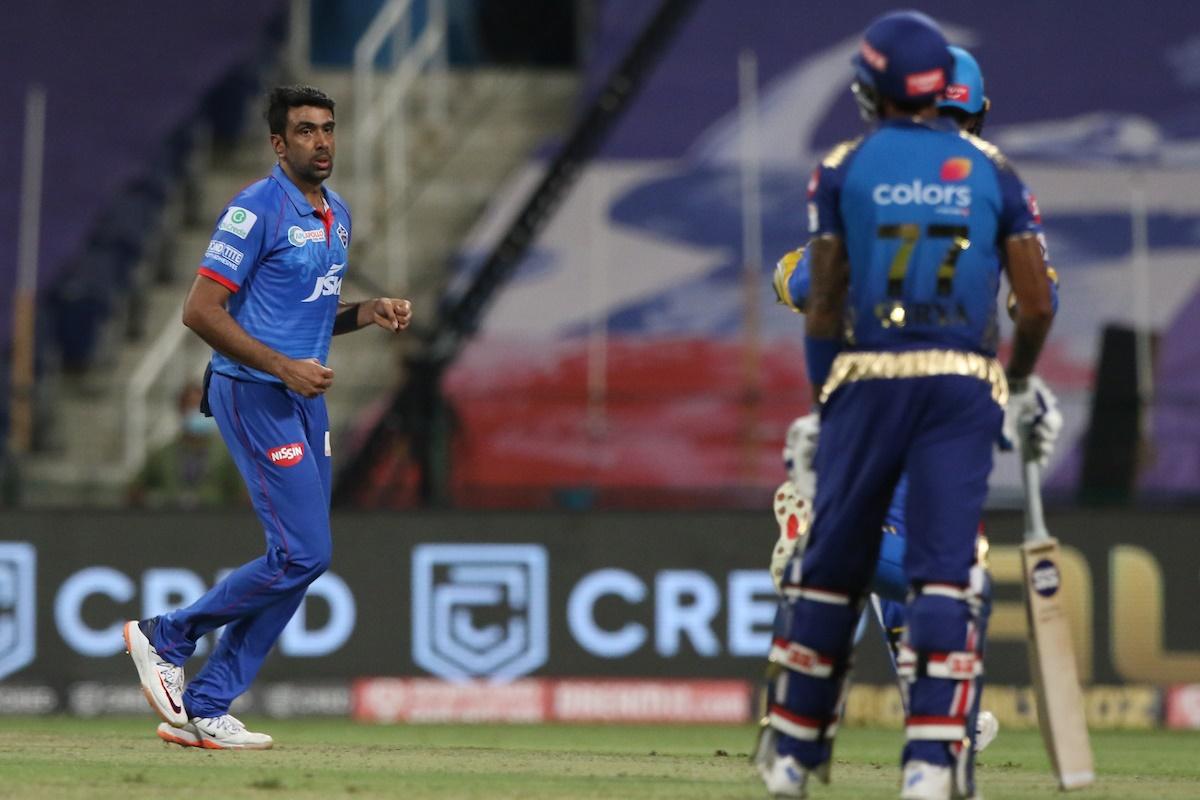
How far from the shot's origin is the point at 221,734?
7641 mm

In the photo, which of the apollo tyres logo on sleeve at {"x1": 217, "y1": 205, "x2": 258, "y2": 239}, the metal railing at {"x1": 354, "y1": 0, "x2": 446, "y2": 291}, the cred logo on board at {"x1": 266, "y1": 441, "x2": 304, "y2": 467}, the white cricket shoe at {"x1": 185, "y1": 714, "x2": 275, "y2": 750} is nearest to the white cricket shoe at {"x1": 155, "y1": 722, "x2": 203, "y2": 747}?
the white cricket shoe at {"x1": 185, "y1": 714, "x2": 275, "y2": 750}

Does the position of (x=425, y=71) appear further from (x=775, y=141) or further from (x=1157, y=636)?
(x=1157, y=636)

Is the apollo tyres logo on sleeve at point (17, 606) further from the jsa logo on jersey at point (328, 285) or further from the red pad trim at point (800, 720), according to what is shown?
the red pad trim at point (800, 720)

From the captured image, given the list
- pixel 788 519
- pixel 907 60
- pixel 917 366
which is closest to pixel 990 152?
pixel 907 60

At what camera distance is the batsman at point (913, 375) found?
5832mm

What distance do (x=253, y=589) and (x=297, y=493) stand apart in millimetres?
367

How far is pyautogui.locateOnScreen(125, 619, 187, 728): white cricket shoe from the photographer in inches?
300

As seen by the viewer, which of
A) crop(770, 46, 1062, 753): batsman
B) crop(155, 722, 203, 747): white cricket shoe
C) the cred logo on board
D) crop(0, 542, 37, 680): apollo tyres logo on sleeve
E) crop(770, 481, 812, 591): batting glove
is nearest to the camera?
crop(770, 46, 1062, 753): batsman

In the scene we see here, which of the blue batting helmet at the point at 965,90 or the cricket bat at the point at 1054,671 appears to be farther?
the blue batting helmet at the point at 965,90

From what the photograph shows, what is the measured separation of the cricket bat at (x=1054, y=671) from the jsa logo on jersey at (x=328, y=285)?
2.77 metres

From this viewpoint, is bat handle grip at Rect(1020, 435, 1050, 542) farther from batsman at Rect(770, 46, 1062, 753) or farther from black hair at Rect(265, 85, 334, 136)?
black hair at Rect(265, 85, 334, 136)

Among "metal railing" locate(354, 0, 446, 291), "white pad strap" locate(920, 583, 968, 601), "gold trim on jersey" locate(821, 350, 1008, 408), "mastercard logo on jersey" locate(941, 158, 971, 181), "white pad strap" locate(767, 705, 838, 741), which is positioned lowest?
"white pad strap" locate(767, 705, 838, 741)

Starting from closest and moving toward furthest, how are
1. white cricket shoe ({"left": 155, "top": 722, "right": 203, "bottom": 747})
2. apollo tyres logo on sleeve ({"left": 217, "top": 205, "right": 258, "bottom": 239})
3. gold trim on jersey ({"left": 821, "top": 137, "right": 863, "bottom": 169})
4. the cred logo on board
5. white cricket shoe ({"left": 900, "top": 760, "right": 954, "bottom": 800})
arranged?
1. white cricket shoe ({"left": 900, "top": 760, "right": 954, "bottom": 800})
2. gold trim on jersey ({"left": 821, "top": 137, "right": 863, "bottom": 169})
3. apollo tyres logo on sleeve ({"left": 217, "top": 205, "right": 258, "bottom": 239})
4. the cred logo on board
5. white cricket shoe ({"left": 155, "top": 722, "right": 203, "bottom": 747})

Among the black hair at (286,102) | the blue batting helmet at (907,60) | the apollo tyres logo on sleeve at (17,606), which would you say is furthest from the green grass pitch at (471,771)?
the apollo tyres logo on sleeve at (17,606)
